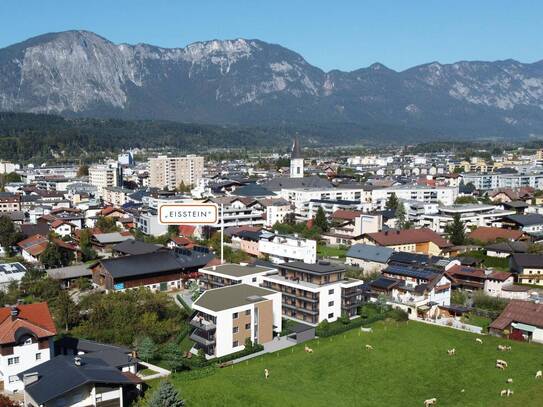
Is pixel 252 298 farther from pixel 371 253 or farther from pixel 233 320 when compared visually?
pixel 371 253

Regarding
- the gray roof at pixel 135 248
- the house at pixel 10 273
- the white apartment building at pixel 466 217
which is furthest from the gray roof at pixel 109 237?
the white apartment building at pixel 466 217

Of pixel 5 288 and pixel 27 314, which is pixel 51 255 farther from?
pixel 27 314

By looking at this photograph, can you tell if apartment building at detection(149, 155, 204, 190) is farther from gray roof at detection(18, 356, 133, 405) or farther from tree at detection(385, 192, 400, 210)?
gray roof at detection(18, 356, 133, 405)

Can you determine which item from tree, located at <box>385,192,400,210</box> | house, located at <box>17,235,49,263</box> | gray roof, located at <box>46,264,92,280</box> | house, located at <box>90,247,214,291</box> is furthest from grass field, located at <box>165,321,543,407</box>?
tree, located at <box>385,192,400,210</box>

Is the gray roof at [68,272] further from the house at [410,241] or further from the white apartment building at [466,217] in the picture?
the white apartment building at [466,217]

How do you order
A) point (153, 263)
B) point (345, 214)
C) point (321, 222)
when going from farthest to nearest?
point (345, 214), point (321, 222), point (153, 263)

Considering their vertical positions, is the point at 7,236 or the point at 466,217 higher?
the point at 466,217

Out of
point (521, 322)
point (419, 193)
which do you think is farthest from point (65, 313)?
point (419, 193)
